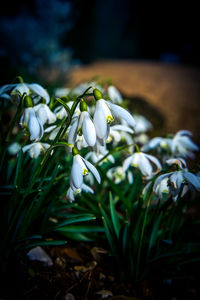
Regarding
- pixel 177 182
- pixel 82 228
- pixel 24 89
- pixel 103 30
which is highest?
pixel 103 30

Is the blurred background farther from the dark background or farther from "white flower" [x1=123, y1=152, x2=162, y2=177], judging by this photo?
"white flower" [x1=123, y1=152, x2=162, y2=177]

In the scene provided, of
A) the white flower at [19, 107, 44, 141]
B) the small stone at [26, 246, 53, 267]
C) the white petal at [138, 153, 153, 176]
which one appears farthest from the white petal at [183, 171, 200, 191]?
the small stone at [26, 246, 53, 267]

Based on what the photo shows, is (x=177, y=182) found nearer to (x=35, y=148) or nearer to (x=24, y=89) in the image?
(x=35, y=148)

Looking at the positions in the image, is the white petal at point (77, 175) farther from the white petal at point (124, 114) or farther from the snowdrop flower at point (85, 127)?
the white petal at point (124, 114)

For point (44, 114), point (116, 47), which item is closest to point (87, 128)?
point (44, 114)

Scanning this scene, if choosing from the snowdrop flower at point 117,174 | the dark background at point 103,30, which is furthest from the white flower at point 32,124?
the dark background at point 103,30

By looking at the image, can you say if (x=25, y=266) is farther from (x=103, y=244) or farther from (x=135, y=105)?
(x=135, y=105)
